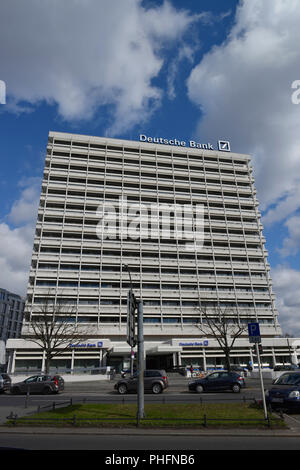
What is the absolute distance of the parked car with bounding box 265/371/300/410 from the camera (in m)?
12.4

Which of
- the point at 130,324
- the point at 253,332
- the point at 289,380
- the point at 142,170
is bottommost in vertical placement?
the point at 289,380

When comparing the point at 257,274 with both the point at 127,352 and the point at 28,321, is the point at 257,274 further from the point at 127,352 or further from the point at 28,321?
the point at 28,321

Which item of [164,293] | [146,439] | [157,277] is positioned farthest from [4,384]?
[157,277]

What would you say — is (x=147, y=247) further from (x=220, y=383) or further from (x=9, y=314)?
(x=9, y=314)

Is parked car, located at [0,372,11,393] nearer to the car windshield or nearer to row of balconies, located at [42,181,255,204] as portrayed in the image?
the car windshield

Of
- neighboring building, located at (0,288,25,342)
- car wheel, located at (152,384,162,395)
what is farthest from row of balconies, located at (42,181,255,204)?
neighboring building, located at (0,288,25,342)

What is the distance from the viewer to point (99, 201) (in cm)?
6159

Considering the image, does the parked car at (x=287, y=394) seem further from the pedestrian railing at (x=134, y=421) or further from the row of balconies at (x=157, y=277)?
the row of balconies at (x=157, y=277)

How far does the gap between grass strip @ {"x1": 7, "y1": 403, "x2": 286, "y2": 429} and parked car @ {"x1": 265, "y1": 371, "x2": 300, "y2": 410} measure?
2.58 feet

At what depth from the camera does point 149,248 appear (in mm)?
59562

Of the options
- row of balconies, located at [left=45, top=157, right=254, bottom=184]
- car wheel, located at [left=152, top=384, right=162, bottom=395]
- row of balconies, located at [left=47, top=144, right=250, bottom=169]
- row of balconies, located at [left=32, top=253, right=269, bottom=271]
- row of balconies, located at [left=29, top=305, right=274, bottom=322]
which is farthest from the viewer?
row of balconies, located at [left=47, top=144, right=250, bottom=169]

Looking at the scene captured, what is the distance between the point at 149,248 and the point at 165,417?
158ft

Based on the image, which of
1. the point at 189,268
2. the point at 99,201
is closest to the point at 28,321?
the point at 99,201
